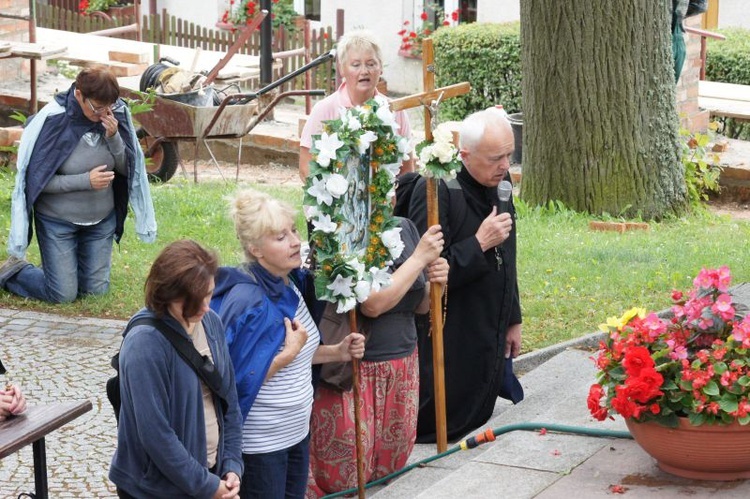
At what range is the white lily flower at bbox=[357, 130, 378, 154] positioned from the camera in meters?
4.96

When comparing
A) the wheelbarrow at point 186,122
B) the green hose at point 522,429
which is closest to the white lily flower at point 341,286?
the green hose at point 522,429

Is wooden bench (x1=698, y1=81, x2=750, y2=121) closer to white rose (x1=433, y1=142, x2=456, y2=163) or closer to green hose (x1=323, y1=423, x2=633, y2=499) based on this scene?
green hose (x1=323, y1=423, x2=633, y2=499)

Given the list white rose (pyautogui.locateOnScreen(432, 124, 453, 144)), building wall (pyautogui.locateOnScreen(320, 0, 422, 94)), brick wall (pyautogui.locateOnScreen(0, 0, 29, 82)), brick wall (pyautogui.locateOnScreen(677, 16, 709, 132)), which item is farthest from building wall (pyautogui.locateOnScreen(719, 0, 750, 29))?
white rose (pyautogui.locateOnScreen(432, 124, 453, 144))

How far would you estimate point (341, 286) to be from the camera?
189 inches

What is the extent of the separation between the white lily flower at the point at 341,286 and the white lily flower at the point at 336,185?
0.99 feet

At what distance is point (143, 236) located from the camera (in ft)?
28.5

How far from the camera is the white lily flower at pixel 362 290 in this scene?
486cm

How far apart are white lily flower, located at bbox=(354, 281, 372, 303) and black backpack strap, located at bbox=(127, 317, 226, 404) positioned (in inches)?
35.0

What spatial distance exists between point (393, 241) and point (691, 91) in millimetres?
9315

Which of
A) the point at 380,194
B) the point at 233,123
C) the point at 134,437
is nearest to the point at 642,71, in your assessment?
the point at 233,123

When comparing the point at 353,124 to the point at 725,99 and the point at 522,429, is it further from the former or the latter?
the point at 725,99

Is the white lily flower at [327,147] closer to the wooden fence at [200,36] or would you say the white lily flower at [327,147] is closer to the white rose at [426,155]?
the white rose at [426,155]

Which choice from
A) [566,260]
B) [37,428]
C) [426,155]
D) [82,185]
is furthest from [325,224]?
[566,260]

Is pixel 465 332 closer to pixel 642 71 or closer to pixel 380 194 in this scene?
pixel 380 194
